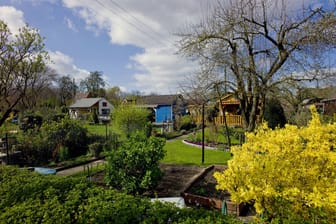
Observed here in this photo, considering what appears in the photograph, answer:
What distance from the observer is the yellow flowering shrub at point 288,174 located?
2967 millimetres

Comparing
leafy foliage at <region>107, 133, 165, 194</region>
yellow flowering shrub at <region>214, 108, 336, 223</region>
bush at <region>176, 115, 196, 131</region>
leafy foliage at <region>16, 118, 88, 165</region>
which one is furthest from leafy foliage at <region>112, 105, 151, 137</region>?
yellow flowering shrub at <region>214, 108, 336, 223</region>

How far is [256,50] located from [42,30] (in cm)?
795

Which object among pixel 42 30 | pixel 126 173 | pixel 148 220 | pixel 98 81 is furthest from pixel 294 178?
pixel 98 81

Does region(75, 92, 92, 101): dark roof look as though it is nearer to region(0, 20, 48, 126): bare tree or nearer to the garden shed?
the garden shed

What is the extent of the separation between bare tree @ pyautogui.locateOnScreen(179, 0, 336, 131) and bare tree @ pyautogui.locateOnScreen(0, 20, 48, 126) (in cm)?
518

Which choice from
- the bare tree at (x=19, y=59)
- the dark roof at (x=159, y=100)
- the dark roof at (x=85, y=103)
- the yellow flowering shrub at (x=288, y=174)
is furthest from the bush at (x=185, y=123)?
the dark roof at (x=85, y=103)

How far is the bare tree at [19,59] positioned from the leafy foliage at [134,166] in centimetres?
474

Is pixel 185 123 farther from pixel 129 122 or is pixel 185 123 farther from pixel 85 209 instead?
pixel 85 209

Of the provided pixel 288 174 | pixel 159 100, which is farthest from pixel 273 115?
pixel 159 100

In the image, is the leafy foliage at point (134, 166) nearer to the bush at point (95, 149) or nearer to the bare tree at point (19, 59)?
the bare tree at point (19, 59)

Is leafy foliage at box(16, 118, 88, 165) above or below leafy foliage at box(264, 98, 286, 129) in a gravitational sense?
below

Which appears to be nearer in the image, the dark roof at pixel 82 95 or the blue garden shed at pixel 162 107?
the blue garden shed at pixel 162 107

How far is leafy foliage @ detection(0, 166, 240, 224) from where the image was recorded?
2.66 m

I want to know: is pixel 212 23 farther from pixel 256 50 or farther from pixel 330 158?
pixel 330 158
